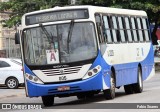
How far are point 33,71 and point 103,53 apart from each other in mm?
2194

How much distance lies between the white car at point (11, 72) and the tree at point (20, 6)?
1402cm

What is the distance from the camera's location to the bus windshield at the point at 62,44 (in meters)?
18.6

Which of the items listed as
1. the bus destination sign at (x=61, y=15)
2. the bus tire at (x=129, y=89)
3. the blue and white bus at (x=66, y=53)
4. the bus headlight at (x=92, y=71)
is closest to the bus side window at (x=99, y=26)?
the blue and white bus at (x=66, y=53)

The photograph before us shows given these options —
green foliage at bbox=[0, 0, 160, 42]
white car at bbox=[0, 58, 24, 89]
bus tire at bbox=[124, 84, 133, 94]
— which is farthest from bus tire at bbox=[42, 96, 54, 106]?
green foliage at bbox=[0, 0, 160, 42]

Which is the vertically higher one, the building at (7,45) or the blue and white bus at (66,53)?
the blue and white bus at (66,53)

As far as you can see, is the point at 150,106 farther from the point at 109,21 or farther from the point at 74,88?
the point at 109,21

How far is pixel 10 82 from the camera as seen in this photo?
106 feet

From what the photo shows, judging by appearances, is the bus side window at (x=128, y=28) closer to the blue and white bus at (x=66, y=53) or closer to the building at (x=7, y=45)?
the blue and white bus at (x=66, y=53)

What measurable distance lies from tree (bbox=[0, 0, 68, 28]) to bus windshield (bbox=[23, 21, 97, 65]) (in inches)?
1053

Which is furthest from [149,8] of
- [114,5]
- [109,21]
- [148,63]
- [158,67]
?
[109,21]

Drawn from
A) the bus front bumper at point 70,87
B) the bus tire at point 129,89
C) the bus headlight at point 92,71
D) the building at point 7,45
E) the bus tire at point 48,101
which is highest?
the bus headlight at point 92,71

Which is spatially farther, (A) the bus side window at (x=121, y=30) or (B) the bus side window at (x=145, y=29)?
(B) the bus side window at (x=145, y=29)

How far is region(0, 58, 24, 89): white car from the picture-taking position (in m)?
31.8

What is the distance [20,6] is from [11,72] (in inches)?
661
